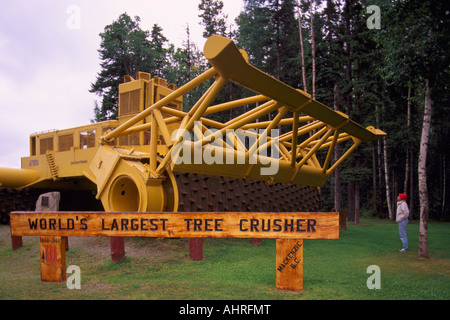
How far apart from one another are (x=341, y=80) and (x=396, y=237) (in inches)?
408

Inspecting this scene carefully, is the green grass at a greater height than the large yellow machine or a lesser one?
lesser

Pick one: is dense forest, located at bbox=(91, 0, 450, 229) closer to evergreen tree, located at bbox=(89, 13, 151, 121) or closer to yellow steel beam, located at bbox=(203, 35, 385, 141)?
evergreen tree, located at bbox=(89, 13, 151, 121)

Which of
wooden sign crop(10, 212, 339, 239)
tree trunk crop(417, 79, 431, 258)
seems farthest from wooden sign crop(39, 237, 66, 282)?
tree trunk crop(417, 79, 431, 258)

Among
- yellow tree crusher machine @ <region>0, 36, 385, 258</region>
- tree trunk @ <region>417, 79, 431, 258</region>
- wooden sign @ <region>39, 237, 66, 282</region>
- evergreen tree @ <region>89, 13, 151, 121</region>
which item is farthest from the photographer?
evergreen tree @ <region>89, 13, 151, 121</region>

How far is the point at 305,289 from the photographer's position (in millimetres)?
5492

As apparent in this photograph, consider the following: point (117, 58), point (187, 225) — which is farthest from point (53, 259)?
point (117, 58)

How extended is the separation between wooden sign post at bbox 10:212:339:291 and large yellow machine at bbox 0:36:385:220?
7.29 ft

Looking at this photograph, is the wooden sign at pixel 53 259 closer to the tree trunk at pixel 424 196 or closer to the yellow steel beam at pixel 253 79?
the yellow steel beam at pixel 253 79

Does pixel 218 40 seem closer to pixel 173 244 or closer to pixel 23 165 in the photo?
pixel 173 244

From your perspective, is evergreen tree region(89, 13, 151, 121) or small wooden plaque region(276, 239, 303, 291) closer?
small wooden plaque region(276, 239, 303, 291)

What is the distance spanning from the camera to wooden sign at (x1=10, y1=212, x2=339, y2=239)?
517cm

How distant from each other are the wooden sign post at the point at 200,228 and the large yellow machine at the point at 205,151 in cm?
222

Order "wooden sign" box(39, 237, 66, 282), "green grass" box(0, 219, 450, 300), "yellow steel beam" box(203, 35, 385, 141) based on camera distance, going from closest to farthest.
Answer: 1. "green grass" box(0, 219, 450, 300)
2. "yellow steel beam" box(203, 35, 385, 141)
3. "wooden sign" box(39, 237, 66, 282)
